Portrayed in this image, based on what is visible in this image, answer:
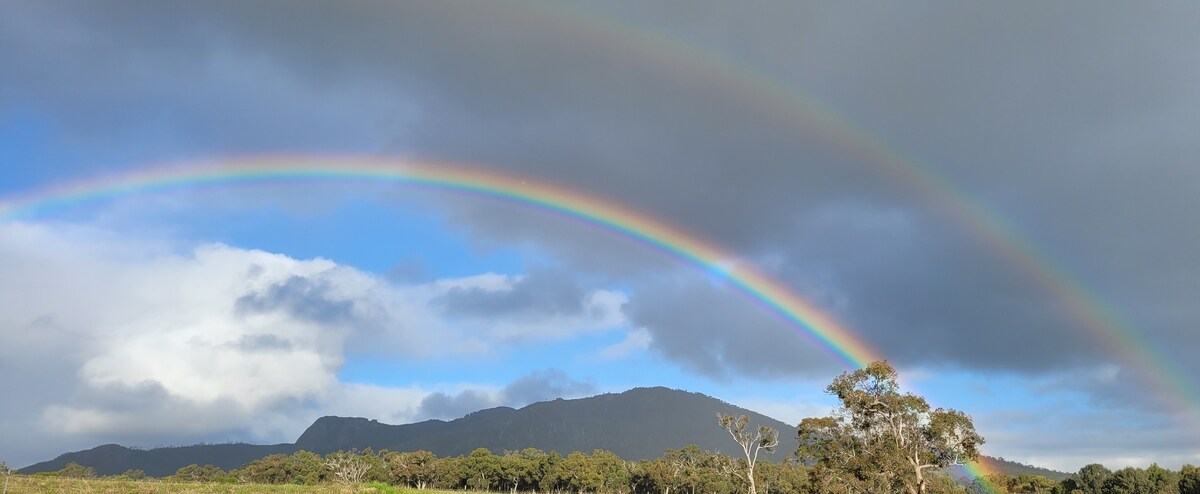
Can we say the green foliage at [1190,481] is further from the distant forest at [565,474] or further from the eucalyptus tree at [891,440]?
the eucalyptus tree at [891,440]

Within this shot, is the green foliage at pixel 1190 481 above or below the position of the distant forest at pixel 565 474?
above

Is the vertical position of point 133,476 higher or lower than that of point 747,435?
lower

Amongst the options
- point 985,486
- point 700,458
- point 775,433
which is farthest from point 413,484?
point 985,486

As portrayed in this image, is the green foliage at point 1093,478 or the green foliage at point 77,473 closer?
the green foliage at point 77,473

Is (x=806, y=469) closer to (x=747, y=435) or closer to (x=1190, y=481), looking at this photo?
(x=747, y=435)

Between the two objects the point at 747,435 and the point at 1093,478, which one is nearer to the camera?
the point at 747,435

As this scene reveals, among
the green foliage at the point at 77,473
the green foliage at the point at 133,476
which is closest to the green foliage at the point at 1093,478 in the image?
the green foliage at the point at 133,476

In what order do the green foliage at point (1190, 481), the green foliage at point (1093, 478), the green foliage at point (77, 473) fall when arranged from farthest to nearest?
the green foliage at point (1093, 478) → the green foliage at point (1190, 481) → the green foliage at point (77, 473)

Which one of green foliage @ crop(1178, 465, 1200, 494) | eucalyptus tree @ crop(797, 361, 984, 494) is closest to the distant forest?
green foliage @ crop(1178, 465, 1200, 494)

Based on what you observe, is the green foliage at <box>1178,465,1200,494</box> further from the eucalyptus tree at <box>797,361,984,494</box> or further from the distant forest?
the eucalyptus tree at <box>797,361,984,494</box>

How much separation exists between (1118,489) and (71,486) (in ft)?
395

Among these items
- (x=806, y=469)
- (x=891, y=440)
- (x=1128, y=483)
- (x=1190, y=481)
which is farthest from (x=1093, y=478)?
(x=891, y=440)

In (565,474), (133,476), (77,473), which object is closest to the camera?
(77,473)

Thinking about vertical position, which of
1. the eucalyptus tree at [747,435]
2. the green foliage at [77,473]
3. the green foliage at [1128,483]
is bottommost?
the green foliage at [77,473]
